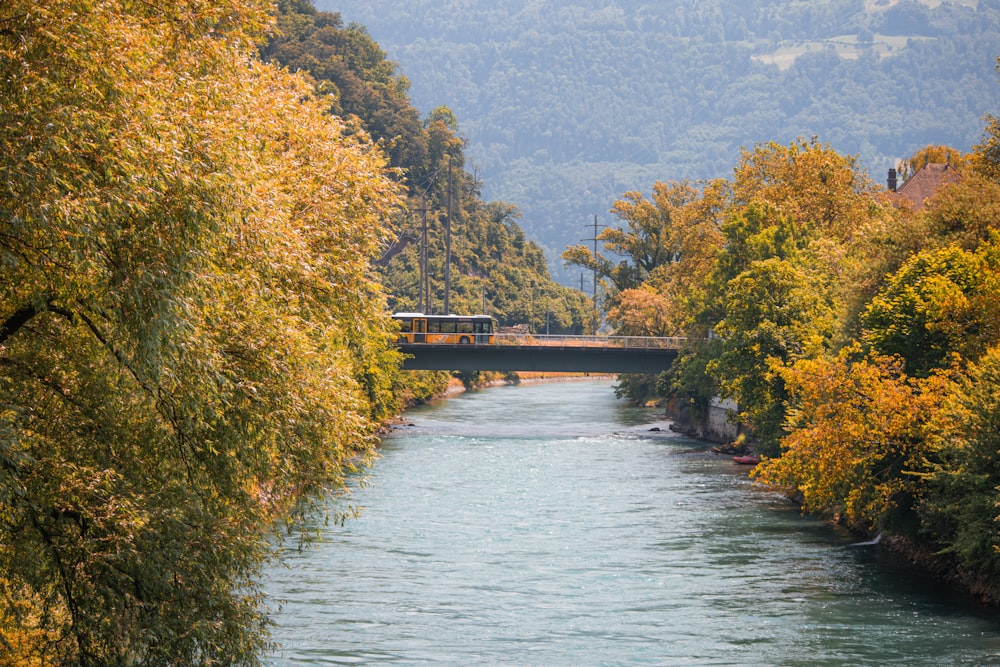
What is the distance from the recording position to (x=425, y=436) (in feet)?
250

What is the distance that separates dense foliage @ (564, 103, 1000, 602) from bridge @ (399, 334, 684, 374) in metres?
8.63

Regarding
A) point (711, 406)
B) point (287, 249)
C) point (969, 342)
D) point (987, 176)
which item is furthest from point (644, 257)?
point (287, 249)

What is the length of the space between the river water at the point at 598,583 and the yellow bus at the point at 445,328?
112ft

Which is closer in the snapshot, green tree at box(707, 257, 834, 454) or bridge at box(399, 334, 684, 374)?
green tree at box(707, 257, 834, 454)

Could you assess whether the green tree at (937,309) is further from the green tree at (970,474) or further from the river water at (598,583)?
the river water at (598,583)

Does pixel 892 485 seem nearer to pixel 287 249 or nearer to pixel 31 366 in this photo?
pixel 287 249

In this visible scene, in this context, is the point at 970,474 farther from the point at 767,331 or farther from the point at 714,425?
the point at 714,425

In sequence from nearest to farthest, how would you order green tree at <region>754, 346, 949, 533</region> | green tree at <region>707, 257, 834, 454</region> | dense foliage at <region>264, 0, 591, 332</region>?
green tree at <region>754, 346, 949, 533</region> < green tree at <region>707, 257, 834, 454</region> < dense foliage at <region>264, 0, 591, 332</region>

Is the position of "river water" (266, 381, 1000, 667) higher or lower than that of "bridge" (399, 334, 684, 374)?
lower

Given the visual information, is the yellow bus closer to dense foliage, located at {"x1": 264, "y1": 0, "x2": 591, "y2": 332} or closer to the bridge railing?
the bridge railing

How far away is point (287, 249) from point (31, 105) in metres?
Answer: 6.62

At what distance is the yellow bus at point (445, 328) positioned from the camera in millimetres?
93750

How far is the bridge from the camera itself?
85.8 m

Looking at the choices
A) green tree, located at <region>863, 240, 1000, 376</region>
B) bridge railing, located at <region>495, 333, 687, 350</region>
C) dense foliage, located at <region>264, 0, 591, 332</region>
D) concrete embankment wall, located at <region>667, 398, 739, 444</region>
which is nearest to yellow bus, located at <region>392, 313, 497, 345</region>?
bridge railing, located at <region>495, 333, 687, 350</region>
